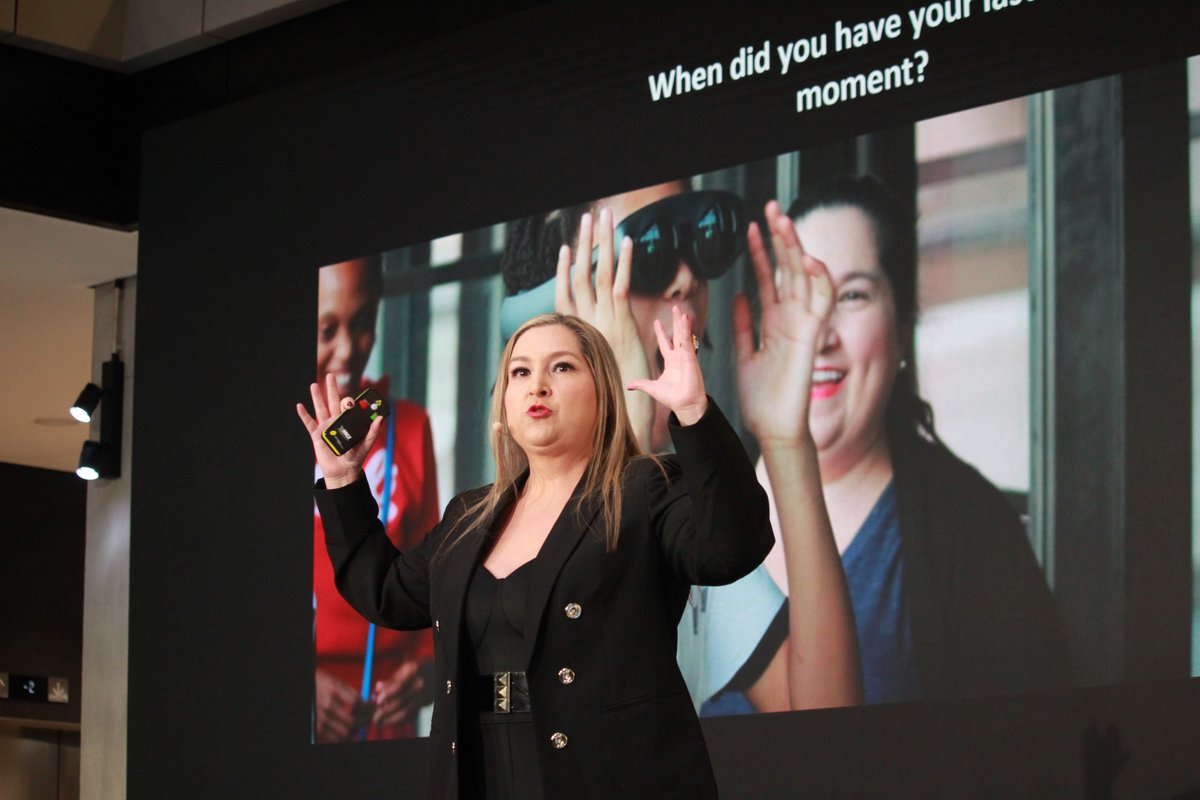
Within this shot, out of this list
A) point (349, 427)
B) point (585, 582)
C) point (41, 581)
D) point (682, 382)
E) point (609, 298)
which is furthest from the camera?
point (41, 581)

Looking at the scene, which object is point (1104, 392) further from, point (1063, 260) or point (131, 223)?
point (131, 223)

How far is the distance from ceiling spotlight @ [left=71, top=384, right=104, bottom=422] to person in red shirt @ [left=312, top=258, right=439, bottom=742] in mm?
1892

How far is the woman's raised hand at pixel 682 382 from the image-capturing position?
2139 mm

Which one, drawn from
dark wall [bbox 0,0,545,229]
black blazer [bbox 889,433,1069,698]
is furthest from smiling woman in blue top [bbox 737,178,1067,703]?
dark wall [bbox 0,0,545,229]

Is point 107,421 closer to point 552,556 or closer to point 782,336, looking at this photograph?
point 782,336

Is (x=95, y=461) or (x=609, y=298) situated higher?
(x=609, y=298)

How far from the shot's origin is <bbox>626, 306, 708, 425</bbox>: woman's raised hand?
7.02 feet

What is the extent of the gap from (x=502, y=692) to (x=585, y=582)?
20cm

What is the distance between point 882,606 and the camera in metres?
3.83

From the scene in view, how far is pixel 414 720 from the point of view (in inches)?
183

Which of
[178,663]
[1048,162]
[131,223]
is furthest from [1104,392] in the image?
[131,223]

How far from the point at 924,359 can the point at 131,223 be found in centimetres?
363

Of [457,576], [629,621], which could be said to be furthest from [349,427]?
[629,621]

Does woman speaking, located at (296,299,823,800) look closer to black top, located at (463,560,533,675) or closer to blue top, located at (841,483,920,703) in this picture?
Answer: black top, located at (463,560,533,675)
